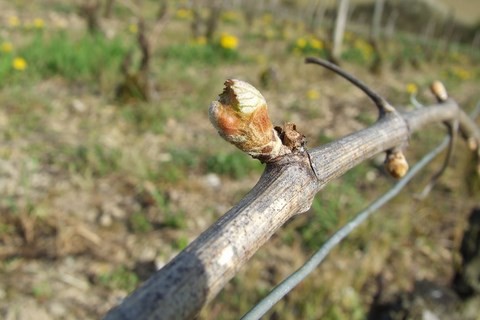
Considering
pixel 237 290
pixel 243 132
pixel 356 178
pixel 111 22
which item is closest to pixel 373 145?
pixel 243 132

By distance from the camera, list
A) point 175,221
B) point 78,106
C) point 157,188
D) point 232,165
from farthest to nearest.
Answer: point 78,106 → point 232,165 → point 157,188 → point 175,221

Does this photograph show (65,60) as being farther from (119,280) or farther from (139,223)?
(119,280)

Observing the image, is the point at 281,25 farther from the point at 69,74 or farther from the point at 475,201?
the point at 475,201

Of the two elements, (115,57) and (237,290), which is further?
(115,57)

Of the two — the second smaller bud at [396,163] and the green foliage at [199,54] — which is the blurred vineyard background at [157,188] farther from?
the second smaller bud at [396,163]

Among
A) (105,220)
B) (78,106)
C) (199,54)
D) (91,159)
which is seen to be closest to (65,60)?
(78,106)

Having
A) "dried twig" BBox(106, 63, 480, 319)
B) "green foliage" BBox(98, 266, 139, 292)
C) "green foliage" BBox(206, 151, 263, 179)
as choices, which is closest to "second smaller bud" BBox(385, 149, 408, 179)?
"dried twig" BBox(106, 63, 480, 319)

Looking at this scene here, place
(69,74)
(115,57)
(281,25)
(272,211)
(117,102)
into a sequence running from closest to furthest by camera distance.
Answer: (272,211)
(117,102)
(69,74)
(115,57)
(281,25)
